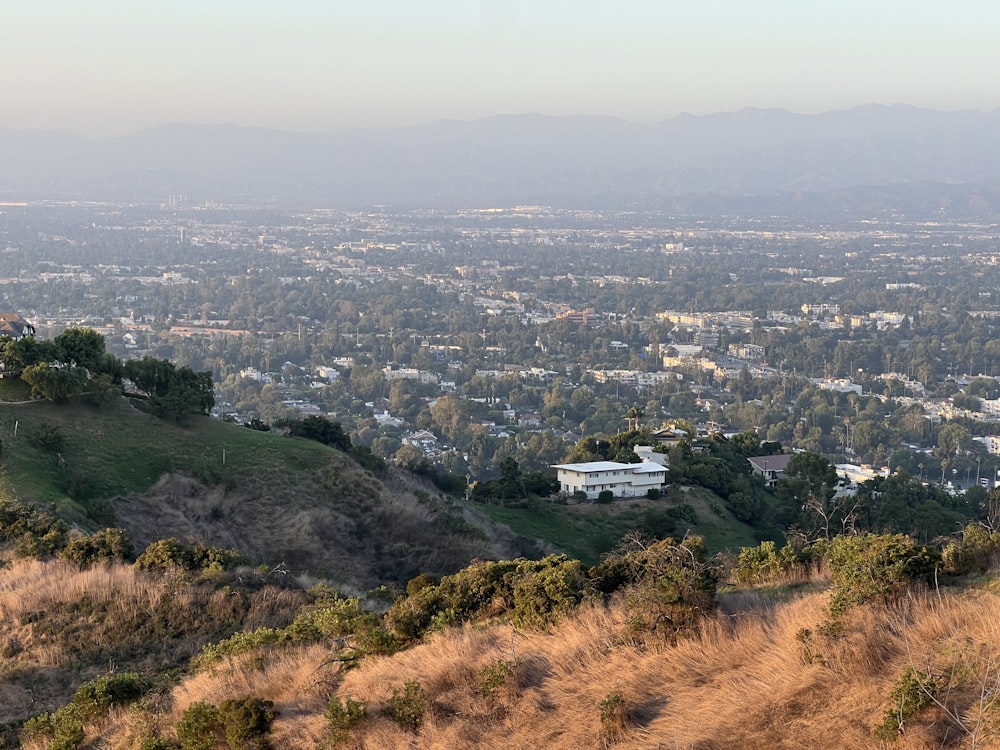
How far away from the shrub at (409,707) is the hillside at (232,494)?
418 inches

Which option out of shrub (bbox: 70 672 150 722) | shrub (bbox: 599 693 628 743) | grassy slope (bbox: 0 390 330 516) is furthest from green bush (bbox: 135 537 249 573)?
shrub (bbox: 599 693 628 743)

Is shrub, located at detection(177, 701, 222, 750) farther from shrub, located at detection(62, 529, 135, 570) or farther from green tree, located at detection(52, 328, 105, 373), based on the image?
green tree, located at detection(52, 328, 105, 373)

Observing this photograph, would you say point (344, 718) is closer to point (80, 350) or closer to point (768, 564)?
point (768, 564)

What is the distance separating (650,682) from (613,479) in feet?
64.9

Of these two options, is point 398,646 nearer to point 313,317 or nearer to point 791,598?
point 791,598

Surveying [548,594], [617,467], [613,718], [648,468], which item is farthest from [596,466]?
[613,718]

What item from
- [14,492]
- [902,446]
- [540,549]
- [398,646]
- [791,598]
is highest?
[791,598]

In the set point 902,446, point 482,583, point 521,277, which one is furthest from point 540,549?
point 521,277

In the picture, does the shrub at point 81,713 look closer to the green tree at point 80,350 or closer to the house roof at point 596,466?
the green tree at point 80,350

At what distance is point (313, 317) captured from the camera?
89.9 meters

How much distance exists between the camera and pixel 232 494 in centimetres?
2194

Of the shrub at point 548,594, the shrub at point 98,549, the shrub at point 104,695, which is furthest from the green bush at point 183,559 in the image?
the shrub at point 548,594

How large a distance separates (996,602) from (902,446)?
45678mm

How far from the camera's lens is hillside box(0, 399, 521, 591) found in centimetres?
2016
